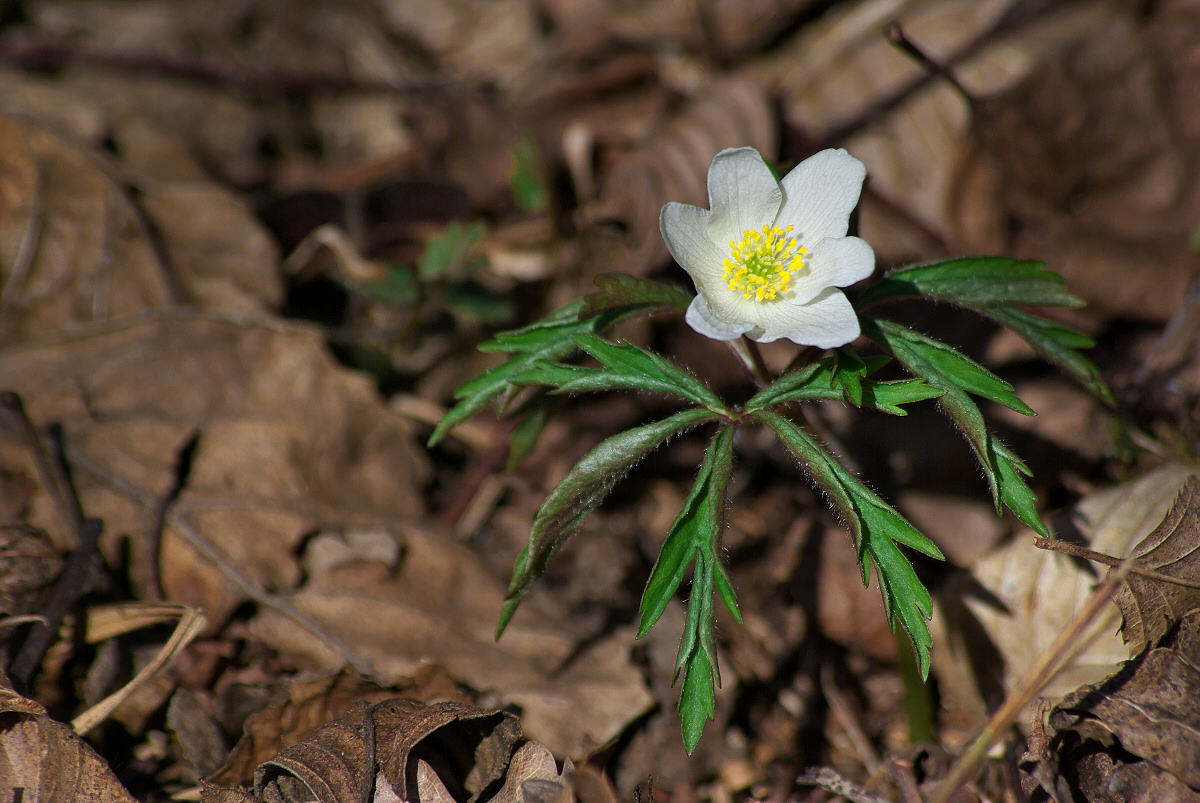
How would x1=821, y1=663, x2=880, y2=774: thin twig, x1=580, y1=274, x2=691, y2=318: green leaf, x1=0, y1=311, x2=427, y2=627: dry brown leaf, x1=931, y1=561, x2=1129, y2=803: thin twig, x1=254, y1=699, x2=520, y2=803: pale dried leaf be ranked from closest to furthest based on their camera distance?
x1=931, y1=561, x2=1129, y2=803: thin twig, x1=580, y1=274, x2=691, y2=318: green leaf, x1=254, y1=699, x2=520, y2=803: pale dried leaf, x1=821, y1=663, x2=880, y2=774: thin twig, x1=0, y1=311, x2=427, y2=627: dry brown leaf

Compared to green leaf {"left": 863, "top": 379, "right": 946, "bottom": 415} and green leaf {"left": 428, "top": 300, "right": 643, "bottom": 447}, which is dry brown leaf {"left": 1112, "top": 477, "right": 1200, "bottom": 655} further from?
green leaf {"left": 428, "top": 300, "right": 643, "bottom": 447}

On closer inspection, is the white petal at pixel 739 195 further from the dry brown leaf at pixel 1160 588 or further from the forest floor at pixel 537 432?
the dry brown leaf at pixel 1160 588

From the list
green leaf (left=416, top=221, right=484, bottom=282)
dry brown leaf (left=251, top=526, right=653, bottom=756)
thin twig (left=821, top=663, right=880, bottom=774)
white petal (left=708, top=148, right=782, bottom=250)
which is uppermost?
white petal (left=708, top=148, right=782, bottom=250)

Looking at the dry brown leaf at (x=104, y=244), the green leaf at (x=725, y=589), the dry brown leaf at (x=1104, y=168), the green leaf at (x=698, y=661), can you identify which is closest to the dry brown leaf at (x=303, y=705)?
the green leaf at (x=698, y=661)

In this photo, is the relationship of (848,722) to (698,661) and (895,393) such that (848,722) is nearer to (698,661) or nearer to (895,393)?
(698,661)

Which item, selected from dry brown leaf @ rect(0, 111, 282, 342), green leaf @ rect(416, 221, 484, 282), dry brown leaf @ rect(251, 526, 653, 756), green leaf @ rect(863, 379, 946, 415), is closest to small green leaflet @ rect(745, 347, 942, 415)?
green leaf @ rect(863, 379, 946, 415)

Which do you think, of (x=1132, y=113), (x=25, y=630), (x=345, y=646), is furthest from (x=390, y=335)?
(x=1132, y=113)
